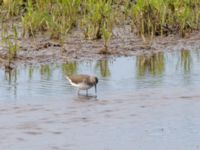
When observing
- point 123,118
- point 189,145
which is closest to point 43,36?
point 123,118

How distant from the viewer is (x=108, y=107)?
9805mm

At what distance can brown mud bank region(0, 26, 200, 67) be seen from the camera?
13000mm

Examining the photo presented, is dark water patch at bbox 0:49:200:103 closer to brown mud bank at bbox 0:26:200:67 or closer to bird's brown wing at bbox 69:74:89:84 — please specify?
bird's brown wing at bbox 69:74:89:84

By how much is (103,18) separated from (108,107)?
4475mm

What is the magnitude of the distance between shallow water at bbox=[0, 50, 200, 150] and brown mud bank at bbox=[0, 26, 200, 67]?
15.4 inches

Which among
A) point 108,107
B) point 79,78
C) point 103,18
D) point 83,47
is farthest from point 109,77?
point 103,18

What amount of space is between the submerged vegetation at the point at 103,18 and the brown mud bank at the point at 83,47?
128mm

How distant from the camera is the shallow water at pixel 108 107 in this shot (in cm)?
822

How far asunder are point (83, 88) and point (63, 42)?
3305mm

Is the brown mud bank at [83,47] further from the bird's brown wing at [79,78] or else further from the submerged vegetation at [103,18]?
the bird's brown wing at [79,78]

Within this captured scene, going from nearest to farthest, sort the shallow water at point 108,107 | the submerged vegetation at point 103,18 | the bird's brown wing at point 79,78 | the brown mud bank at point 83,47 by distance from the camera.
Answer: the shallow water at point 108,107 < the bird's brown wing at point 79,78 < the brown mud bank at point 83,47 < the submerged vegetation at point 103,18

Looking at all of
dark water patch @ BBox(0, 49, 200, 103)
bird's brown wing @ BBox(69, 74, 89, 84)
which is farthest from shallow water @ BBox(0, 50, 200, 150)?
bird's brown wing @ BBox(69, 74, 89, 84)

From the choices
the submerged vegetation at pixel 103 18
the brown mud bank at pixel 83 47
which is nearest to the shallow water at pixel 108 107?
the brown mud bank at pixel 83 47

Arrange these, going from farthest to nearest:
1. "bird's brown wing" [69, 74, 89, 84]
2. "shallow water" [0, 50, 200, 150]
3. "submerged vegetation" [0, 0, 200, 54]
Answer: "submerged vegetation" [0, 0, 200, 54] < "bird's brown wing" [69, 74, 89, 84] < "shallow water" [0, 50, 200, 150]
